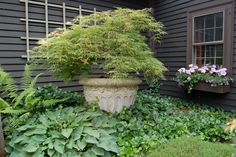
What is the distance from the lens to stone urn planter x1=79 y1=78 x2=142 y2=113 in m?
3.55

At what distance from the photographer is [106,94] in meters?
3.58

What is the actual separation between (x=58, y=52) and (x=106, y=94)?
903 mm

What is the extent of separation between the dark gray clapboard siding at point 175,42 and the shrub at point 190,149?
2.61 meters

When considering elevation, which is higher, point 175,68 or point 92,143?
point 175,68

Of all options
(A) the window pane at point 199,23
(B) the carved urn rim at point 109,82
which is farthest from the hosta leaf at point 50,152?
(A) the window pane at point 199,23

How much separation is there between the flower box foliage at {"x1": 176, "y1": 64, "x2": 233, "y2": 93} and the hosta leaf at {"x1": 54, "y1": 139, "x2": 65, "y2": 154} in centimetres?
323

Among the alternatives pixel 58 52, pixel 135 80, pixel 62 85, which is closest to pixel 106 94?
pixel 135 80

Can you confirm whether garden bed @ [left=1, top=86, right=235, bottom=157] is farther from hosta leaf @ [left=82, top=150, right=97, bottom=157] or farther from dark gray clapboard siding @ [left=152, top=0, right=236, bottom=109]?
dark gray clapboard siding @ [left=152, top=0, right=236, bottom=109]

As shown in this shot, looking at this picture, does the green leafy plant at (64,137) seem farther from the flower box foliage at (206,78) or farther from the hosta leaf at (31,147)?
the flower box foliage at (206,78)

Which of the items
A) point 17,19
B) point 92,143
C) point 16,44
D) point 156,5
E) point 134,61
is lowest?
point 92,143

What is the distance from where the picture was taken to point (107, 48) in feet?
12.1

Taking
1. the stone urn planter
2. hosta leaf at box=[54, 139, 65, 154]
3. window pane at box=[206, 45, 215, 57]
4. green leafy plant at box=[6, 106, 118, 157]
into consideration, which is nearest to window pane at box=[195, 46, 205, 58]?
window pane at box=[206, 45, 215, 57]

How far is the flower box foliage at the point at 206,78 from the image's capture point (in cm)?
475

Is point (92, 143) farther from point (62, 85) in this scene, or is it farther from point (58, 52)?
point (62, 85)
